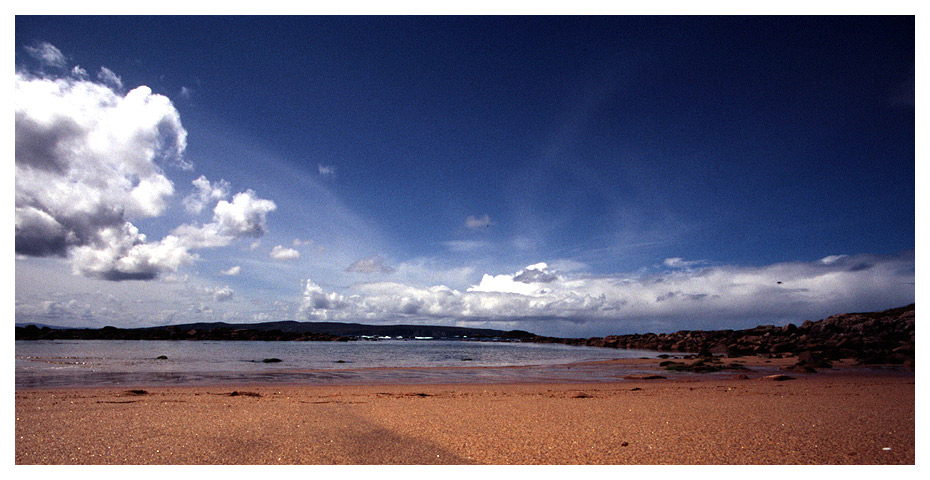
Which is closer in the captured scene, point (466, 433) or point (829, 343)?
point (466, 433)

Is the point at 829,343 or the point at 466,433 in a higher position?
the point at 466,433

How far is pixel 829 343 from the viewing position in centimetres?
3922

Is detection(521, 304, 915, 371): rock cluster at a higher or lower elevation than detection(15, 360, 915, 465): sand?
lower

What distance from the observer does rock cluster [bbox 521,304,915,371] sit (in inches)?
1135

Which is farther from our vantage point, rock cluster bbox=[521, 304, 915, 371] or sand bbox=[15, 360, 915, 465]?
rock cluster bbox=[521, 304, 915, 371]

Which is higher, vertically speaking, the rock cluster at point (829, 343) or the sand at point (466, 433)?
the sand at point (466, 433)

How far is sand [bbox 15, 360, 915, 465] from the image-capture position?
18.7 feet

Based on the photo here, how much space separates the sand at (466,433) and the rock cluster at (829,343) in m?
20.3

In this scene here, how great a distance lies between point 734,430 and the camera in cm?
712

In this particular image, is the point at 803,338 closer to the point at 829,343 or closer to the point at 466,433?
the point at 829,343

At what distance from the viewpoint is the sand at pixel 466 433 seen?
18.7ft

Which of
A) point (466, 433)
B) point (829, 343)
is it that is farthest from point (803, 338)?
point (466, 433)

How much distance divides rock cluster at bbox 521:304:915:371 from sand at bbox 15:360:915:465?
2029 cm

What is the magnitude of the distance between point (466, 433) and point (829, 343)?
45929mm
